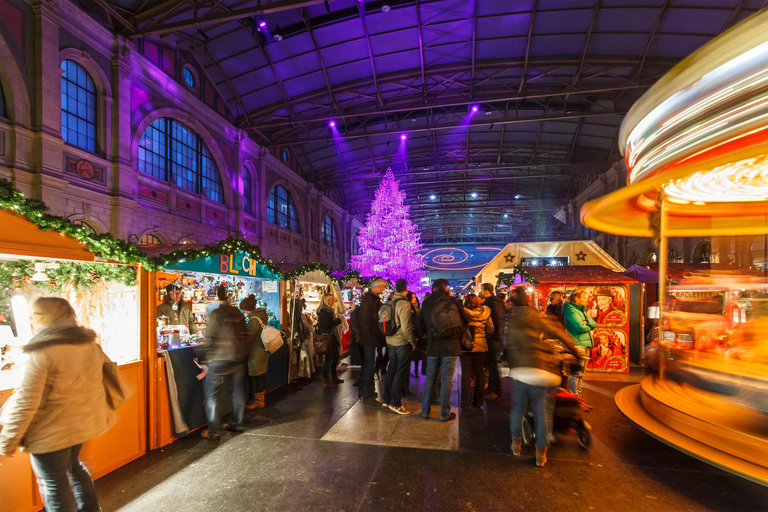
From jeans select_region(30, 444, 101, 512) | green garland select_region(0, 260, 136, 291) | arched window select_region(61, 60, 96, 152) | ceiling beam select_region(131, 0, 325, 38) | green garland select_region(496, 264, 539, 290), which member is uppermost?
ceiling beam select_region(131, 0, 325, 38)

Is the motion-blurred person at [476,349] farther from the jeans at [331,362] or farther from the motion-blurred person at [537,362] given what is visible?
the jeans at [331,362]

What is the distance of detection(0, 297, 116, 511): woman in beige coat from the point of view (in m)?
2.26

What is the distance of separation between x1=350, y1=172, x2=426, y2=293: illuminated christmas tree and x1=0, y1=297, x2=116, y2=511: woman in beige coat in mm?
19174

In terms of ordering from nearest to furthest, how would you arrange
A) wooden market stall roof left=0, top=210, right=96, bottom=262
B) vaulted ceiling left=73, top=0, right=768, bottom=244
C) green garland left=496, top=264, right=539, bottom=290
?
1. wooden market stall roof left=0, top=210, right=96, bottom=262
2. green garland left=496, top=264, right=539, bottom=290
3. vaulted ceiling left=73, top=0, right=768, bottom=244

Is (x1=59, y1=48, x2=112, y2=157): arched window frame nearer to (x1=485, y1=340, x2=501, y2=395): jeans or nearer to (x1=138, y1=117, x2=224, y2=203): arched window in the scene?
(x1=138, y1=117, x2=224, y2=203): arched window

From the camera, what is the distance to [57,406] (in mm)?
2377

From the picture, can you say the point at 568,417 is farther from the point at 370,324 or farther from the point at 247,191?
the point at 247,191

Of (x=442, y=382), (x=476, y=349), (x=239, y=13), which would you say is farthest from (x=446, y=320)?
(x=239, y=13)

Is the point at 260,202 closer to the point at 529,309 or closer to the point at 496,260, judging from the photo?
the point at 496,260

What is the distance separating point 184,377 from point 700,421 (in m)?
5.41

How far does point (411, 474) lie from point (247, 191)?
17838 mm

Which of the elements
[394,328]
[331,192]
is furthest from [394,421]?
[331,192]

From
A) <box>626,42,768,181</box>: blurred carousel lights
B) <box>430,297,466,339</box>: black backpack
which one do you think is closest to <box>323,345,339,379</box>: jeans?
<box>430,297,466,339</box>: black backpack

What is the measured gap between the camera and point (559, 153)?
23.4m
